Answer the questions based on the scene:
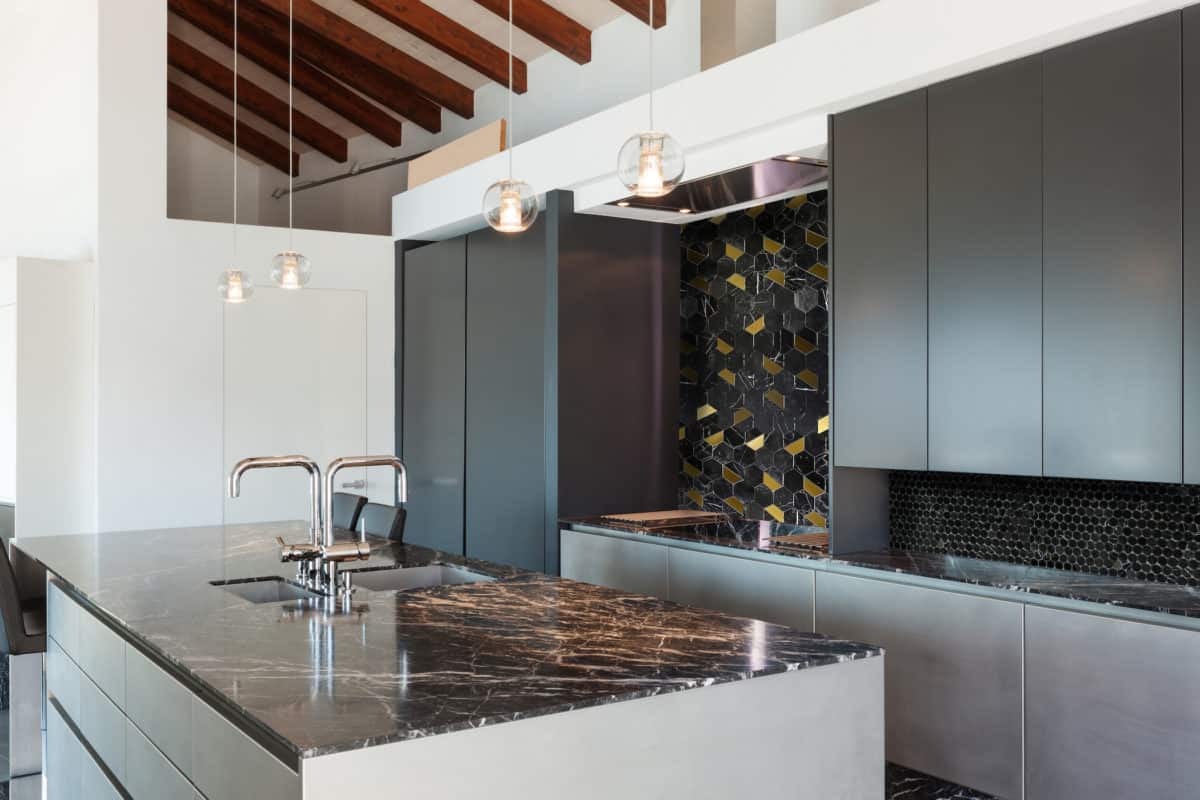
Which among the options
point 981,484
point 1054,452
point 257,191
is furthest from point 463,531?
point 257,191

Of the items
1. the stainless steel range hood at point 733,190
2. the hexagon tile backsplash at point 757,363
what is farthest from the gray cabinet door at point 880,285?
the hexagon tile backsplash at point 757,363

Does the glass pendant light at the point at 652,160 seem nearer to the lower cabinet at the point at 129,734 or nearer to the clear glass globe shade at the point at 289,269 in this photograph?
the lower cabinet at the point at 129,734

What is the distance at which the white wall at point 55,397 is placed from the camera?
554 centimetres

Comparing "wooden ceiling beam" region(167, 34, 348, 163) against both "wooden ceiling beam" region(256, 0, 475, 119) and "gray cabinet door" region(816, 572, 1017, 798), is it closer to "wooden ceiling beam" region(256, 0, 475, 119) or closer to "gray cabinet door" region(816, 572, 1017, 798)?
"wooden ceiling beam" region(256, 0, 475, 119)

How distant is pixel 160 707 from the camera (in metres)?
2.21

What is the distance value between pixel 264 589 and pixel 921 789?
200cm

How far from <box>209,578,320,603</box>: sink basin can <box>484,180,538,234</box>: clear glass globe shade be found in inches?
47.7

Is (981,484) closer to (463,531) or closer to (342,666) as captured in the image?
(342,666)

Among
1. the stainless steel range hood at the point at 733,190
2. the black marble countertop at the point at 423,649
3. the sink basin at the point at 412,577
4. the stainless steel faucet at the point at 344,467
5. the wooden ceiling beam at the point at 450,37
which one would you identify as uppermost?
the wooden ceiling beam at the point at 450,37

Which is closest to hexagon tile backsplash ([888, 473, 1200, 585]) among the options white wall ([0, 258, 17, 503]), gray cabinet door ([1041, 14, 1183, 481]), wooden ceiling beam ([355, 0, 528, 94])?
gray cabinet door ([1041, 14, 1183, 481])

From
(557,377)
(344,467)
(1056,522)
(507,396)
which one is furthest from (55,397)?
(1056,522)

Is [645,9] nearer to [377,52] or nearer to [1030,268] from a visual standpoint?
[377,52]

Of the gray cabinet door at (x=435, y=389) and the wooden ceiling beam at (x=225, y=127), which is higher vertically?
the wooden ceiling beam at (x=225, y=127)

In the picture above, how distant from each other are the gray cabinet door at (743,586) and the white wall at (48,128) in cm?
386
